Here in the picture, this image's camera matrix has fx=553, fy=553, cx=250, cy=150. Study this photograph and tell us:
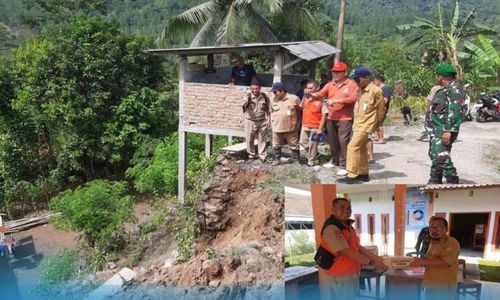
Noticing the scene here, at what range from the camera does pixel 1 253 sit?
15820 mm

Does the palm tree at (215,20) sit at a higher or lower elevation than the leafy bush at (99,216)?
higher

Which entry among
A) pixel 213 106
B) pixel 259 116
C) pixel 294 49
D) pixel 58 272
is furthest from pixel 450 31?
pixel 58 272

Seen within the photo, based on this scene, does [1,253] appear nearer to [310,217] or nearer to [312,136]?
[312,136]

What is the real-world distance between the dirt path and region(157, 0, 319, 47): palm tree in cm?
602

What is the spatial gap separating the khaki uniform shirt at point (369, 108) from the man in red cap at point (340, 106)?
55 centimetres

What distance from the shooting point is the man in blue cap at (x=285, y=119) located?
710cm

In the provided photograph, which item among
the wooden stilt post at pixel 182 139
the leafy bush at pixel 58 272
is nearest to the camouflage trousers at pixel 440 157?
the wooden stilt post at pixel 182 139

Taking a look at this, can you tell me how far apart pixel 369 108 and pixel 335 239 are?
2.49 m

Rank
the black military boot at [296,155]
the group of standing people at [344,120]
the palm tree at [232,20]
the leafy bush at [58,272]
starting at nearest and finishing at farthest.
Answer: the group of standing people at [344,120] < the black military boot at [296,155] < the leafy bush at [58,272] < the palm tree at [232,20]

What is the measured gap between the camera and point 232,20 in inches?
590

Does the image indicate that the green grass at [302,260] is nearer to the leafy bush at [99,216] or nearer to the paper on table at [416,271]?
the paper on table at [416,271]

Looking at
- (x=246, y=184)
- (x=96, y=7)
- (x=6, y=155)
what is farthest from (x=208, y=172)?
(x=96, y=7)

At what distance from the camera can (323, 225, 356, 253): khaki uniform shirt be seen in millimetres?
3043

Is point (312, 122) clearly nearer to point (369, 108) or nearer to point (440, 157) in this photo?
point (369, 108)
